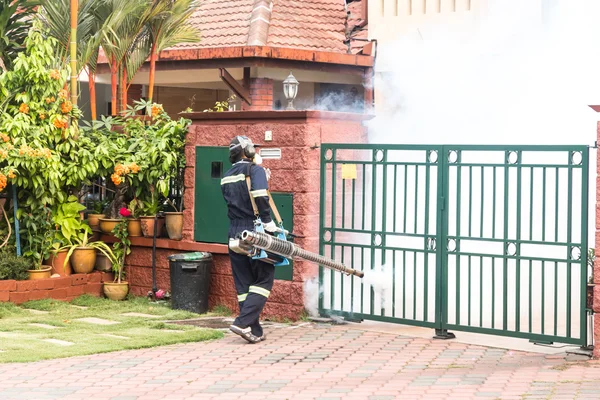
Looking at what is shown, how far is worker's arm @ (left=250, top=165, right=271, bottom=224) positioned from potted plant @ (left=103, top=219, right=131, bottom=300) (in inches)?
141

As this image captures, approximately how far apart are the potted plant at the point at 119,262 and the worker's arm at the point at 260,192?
357 cm

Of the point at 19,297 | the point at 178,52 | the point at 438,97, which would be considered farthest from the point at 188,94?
the point at 19,297

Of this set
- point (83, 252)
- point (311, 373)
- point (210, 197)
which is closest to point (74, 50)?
point (83, 252)

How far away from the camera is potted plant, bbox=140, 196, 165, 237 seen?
492 inches

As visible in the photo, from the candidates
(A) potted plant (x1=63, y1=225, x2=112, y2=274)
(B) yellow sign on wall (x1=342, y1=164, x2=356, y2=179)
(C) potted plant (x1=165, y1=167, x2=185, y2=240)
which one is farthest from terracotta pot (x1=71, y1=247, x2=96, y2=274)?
(B) yellow sign on wall (x1=342, y1=164, x2=356, y2=179)

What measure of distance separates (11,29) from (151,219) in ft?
12.0

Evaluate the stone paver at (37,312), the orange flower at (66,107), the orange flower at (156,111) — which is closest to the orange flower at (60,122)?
the orange flower at (66,107)

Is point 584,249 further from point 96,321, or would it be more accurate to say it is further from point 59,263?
point 59,263

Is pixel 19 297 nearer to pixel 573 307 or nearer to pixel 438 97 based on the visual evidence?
pixel 573 307

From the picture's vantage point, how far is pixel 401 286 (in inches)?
419

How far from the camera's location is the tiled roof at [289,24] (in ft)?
60.4

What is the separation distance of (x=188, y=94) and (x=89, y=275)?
11.2 meters

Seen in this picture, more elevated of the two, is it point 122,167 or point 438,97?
point 438,97

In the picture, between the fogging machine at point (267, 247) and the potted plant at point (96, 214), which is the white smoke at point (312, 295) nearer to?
the fogging machine at point (267, 247)
